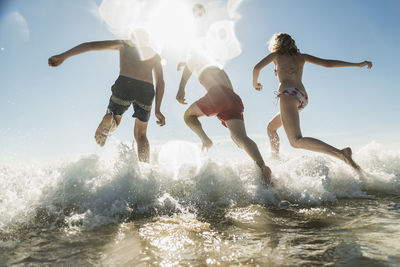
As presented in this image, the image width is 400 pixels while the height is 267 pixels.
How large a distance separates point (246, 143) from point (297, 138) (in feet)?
2.87

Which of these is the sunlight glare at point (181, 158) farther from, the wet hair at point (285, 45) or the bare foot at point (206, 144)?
the wet hair at point (285, 45)

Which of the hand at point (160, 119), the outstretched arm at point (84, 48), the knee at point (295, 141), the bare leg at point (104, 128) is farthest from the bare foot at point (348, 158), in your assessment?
the outstretched arm at point (84, 48)

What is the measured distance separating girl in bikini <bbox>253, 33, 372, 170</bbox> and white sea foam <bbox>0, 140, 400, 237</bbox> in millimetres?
485

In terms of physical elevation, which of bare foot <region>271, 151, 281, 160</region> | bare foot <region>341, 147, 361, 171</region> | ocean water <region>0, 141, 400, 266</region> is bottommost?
ocean water <region>0, 141, 400, 266</region>

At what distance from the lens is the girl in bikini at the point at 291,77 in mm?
3775

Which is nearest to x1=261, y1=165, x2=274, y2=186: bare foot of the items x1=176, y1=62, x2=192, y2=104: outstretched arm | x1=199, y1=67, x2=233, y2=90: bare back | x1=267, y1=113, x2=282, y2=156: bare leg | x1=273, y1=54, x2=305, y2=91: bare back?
x1=199, y1=67, x2=233, y2=90: bare back

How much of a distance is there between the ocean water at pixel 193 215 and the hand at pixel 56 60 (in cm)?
134

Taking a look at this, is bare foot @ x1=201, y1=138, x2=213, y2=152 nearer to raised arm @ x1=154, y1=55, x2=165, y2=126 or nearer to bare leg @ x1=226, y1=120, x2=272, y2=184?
bare leg @ x1=226, y1=120, x2=272, y2=184

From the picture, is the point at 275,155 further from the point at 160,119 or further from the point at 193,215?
the point at 193,215

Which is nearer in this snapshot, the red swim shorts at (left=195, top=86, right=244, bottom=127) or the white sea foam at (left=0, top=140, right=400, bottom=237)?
the white sea foam at (left=0, top=140, right=400, bottom=237)

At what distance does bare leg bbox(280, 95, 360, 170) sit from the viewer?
11.5ft

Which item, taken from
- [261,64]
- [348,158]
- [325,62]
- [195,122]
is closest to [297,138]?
[348,158]

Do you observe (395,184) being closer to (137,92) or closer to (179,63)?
(179,63)

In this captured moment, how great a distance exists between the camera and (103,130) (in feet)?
13.6
